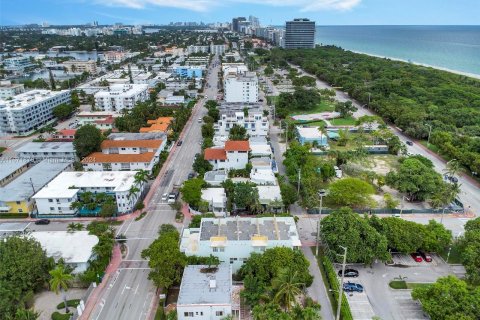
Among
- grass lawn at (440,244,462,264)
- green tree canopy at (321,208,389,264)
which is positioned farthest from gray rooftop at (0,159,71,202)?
grass lawn at (440,244,462,264)

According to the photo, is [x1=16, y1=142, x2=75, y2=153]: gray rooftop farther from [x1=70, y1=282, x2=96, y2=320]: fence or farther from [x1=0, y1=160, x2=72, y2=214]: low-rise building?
[x1=70, y1=282, x2=96, y2=320]: fence

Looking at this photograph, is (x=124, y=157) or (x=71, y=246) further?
(x=124, y=157)

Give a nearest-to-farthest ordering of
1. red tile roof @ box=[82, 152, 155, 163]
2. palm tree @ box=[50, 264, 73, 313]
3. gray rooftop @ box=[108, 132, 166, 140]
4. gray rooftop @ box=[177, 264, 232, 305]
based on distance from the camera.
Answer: gray rooftop @ box=[177, 264, 232, 305], palm tree @ box=[50, 264, 73, 313], red tile roof @ box=[82, 152, 155, 163], gray rooftop @ box=[108, 132, 166, 140]

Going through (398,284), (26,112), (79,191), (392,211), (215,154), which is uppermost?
(26,112)

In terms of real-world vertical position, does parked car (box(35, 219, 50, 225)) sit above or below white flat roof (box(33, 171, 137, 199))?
below

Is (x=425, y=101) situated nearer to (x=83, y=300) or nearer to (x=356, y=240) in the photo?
(x=356, y=240)

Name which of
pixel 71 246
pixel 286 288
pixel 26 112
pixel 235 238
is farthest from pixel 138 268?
pixel 26 112

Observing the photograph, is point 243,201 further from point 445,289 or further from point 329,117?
point 329,117
